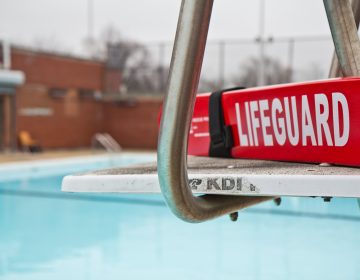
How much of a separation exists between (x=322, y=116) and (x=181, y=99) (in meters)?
0.37

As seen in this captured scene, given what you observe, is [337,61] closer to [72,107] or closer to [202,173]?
[202,173]

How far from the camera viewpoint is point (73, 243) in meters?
7.48

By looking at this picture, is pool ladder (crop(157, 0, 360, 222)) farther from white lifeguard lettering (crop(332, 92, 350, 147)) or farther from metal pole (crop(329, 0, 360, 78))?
metal pole (crop(329, 0, 360, 78))

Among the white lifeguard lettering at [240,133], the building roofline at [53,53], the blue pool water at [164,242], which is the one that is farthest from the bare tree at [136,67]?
the white lifeguard lettering at [240,133]

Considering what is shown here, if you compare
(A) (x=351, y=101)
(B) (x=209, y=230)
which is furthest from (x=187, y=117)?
(B) (x=209, y=230)

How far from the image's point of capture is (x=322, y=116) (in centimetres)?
115

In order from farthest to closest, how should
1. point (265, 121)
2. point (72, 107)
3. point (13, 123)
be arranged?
point (72, 107) → point (13, 123) → point (265, 121)

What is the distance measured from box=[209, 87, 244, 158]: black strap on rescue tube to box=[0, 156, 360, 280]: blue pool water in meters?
4.51

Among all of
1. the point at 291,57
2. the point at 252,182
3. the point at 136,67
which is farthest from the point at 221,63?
the point at 252,182

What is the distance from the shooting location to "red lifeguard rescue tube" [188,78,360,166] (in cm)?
113

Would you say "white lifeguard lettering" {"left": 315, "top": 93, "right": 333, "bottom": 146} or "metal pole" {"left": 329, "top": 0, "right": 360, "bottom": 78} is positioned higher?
"metal pole" {"left": 329, "top": 0, "right": 360, "bottom": 78}

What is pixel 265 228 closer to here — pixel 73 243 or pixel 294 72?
pixel 73 243

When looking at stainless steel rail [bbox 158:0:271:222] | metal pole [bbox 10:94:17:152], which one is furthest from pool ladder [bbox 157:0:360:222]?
metal pole [bbox 10:94:17:152]

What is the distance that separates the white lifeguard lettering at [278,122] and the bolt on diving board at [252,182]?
9cm
